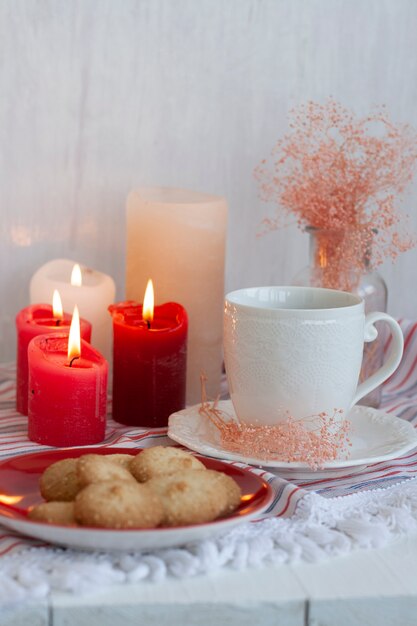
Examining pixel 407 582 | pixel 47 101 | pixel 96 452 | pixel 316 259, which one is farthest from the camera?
pixel 47 101

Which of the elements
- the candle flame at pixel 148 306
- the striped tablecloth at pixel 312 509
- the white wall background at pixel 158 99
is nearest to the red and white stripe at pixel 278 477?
the striped tablecloth at pixel 312 509

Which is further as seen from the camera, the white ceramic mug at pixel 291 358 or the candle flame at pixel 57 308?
the candle flame at pixel 57 308

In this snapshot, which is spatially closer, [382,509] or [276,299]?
[382,509]

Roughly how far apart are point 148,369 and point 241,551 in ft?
0.97

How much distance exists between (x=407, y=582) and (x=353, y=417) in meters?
0.28

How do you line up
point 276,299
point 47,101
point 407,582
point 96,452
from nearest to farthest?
1. point 407,582
2. point 96,452
3. point 276,299
4. point 47,101

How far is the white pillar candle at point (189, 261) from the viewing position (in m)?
0.91

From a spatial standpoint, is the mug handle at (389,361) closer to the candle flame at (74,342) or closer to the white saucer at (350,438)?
the white saucer at (350,438)

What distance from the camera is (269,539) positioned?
22.7 inches

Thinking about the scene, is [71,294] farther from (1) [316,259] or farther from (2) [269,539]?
(2) [269,539]

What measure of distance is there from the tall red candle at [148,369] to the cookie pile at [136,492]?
0.70 ft

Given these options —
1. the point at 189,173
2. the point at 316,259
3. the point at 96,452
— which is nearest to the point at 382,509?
the point at 96,452

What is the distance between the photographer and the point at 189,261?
0.92 m

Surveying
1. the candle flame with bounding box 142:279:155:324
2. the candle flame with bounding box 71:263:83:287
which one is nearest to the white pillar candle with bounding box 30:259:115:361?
the candle flame with bounding box 71:263:83:287
